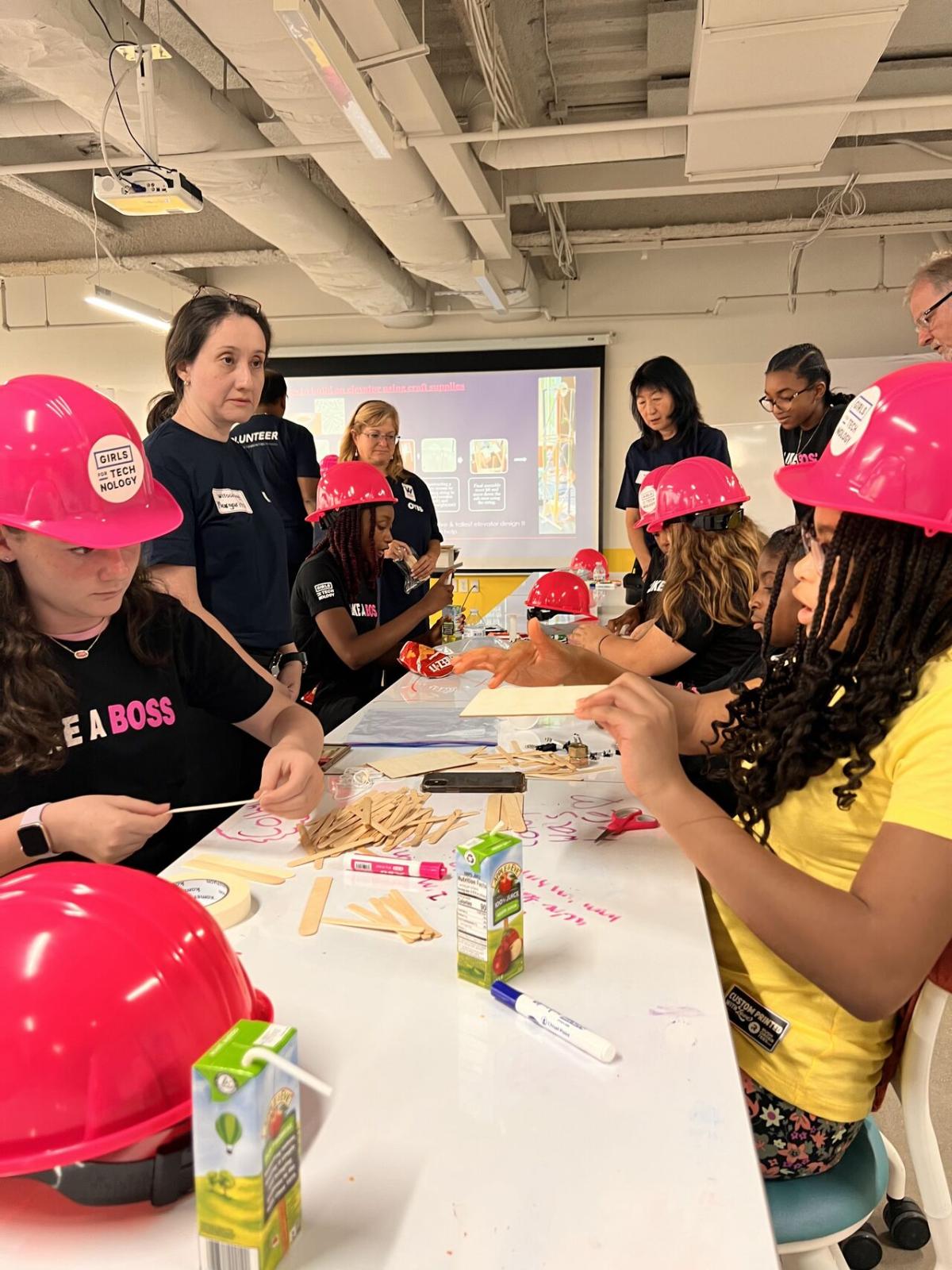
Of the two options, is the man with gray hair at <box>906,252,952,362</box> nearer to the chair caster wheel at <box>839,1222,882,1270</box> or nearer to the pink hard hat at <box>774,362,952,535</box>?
the pink hard hat at <box>774,362,952,535</box>

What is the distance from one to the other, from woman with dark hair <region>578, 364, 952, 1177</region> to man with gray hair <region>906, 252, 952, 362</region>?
2135mm

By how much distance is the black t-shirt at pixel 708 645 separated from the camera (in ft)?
8.44

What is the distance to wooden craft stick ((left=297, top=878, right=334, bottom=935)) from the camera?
4.16ft

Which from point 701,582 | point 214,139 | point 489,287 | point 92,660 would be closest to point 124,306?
point 214,139

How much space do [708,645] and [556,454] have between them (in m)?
5.91

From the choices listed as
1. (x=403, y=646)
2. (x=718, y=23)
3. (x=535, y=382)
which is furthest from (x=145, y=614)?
(x=535, y=382)

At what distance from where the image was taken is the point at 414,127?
175 inches

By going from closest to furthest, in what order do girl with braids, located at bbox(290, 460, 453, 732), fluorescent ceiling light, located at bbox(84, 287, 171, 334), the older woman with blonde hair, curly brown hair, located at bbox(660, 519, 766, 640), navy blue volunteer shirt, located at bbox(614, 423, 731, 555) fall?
curly brown hair, located at bbox(660, 519, 766, 640) < girl with braids, located at bbox(290, 460, 453, 732) < the older woman with blonde hair < navy blue volunteer shirt, located at bbox(614, 423, 731, 555) < fluorescent ceiling light, located at bbox(84, 287, 171, 334)

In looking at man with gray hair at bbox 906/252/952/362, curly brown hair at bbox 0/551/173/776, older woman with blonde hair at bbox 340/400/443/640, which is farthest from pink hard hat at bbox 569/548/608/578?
curly brown hair at bbox 0/551/173/776

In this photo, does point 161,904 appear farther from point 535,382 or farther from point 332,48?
point 535,382

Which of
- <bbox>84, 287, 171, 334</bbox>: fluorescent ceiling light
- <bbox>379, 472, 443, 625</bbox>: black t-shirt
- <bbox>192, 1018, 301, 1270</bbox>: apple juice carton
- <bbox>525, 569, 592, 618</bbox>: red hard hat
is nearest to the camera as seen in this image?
<bbox>192, 1018, 301, 1270</bbox>: apple juice carton

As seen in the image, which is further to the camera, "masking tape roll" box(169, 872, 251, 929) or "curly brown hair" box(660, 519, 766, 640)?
"curly brown hair" box(660, 519, 766, 640)

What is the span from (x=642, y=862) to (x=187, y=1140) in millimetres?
894

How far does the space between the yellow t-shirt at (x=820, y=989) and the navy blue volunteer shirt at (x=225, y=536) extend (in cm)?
159
